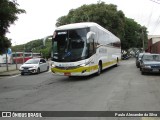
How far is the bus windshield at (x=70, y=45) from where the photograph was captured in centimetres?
1778

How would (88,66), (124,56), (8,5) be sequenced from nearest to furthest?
(88,66)
(8,5)
(124,56)

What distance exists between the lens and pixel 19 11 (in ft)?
76.1


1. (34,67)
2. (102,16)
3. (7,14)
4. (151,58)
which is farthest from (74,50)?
(102,16)

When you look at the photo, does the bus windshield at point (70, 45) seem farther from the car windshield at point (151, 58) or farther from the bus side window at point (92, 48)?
the car windshield at point (151, 58)

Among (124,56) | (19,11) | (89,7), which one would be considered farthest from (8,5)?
(124,56)

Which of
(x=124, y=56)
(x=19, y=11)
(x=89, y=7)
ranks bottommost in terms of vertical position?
(x=124, y=56)

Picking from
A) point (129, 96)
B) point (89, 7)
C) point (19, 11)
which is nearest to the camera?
point (129, 96)

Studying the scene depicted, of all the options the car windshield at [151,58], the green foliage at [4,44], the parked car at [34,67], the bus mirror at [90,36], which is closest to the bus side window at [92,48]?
the bus mirror at [90,36]

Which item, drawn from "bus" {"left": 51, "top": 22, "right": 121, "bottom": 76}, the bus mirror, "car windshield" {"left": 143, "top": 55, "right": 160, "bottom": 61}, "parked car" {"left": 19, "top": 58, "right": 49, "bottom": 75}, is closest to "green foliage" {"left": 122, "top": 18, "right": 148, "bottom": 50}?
"parked car" {"left": 19, "top": 58, "right": 49, "bottom": 75}

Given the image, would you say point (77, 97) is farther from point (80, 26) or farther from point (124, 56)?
point (124, 56)

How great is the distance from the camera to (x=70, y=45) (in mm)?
18031

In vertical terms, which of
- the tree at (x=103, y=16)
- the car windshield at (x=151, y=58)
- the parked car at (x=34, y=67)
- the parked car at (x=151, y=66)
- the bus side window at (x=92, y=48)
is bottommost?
the parked car at (x=34, y=67)

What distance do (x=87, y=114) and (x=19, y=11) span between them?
16.8 meters

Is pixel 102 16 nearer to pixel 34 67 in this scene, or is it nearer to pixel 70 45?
pixel 34 67
